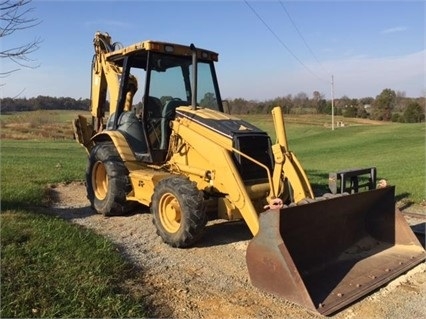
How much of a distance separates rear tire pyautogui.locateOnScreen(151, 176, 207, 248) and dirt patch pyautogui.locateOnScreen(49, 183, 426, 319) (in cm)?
19

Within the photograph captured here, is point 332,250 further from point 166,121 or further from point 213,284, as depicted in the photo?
point 166,121

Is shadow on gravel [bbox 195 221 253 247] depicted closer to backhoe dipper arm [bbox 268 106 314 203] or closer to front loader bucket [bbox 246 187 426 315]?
backhoe dipper arm [bbox 268 106 314 203]

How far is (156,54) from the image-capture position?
292 inches

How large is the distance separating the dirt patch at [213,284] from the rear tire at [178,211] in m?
0.19

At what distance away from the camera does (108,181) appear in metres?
7.69

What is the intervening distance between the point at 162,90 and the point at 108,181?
5.81 feet

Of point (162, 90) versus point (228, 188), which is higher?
point (162, 90)

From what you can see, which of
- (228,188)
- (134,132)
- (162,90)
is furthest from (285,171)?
(134,132)

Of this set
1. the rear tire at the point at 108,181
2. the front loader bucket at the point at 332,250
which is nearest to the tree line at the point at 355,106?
the rear tire at the point at 108,181

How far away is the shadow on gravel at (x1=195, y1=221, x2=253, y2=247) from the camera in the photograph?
253 inches

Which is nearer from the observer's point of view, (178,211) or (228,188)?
(228,188)

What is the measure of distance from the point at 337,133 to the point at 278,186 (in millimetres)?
43026

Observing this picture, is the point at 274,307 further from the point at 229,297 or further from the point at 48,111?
the point at 48,111

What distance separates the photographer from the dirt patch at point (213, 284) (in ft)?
14.2
